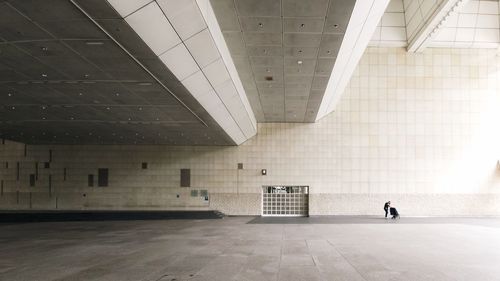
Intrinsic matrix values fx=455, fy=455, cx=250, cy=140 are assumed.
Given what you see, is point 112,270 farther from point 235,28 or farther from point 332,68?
point 332,68

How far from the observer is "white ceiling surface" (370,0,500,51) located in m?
34.5

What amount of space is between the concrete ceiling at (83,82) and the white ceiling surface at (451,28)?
15901 mm

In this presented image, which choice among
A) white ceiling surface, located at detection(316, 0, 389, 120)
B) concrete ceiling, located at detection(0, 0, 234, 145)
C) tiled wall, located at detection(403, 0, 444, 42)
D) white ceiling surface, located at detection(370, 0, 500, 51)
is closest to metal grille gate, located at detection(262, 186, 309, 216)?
concrete ceiling, located at detection(0, 0, 234, 145)

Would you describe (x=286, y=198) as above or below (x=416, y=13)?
below

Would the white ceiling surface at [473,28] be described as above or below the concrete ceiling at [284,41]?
above

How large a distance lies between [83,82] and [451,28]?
1148 inches

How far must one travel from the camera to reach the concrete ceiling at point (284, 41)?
530 inches

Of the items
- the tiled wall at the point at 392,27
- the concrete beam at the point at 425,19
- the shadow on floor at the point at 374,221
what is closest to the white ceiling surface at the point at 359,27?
the concrete beam at the point at 425,19

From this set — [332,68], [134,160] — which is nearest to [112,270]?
[332,68]

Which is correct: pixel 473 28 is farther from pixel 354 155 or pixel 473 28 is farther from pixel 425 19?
pixel 354 155

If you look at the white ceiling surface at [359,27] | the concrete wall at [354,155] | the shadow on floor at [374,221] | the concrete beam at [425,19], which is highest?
the concrete beam at [425,19]

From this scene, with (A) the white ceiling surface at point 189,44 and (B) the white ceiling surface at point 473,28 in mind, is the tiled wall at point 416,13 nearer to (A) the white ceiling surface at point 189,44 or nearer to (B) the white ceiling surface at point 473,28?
(B) the white ceiling surface at point 473,28

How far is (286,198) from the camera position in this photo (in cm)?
3606

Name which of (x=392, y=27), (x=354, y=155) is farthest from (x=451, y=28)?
(x=354, y=155)
